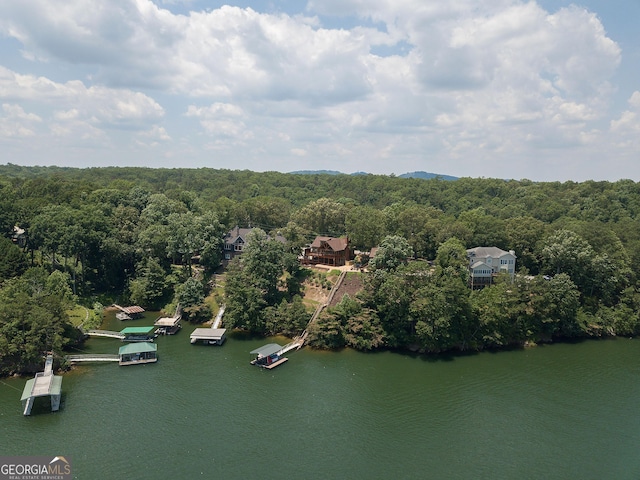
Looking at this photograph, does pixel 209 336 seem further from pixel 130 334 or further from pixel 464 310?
pixel 464 310

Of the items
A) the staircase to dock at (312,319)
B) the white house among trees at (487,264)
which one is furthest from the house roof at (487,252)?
the staircase to dock at (312,319)

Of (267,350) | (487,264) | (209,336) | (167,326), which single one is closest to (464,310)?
(487,264)

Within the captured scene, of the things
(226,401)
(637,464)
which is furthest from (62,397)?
(637,464)

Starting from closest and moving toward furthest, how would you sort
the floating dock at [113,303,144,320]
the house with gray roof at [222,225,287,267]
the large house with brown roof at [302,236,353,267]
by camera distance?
the floating dock at [113,303,144,320] < the large house with brown roof at [302,236,353,267] < the house with gray roof at [222,225,287,267]

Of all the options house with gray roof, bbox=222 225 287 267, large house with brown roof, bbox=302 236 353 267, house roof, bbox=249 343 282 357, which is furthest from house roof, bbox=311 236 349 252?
house roof, bbox=249 343 282 357

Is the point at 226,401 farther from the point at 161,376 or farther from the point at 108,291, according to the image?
the point at 108,291

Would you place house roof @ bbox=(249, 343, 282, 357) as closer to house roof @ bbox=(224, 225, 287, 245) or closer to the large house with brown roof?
the large house with brown roof

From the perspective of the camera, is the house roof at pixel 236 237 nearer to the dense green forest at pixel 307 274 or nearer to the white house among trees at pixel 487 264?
the dense green forest at pixel 307 274
